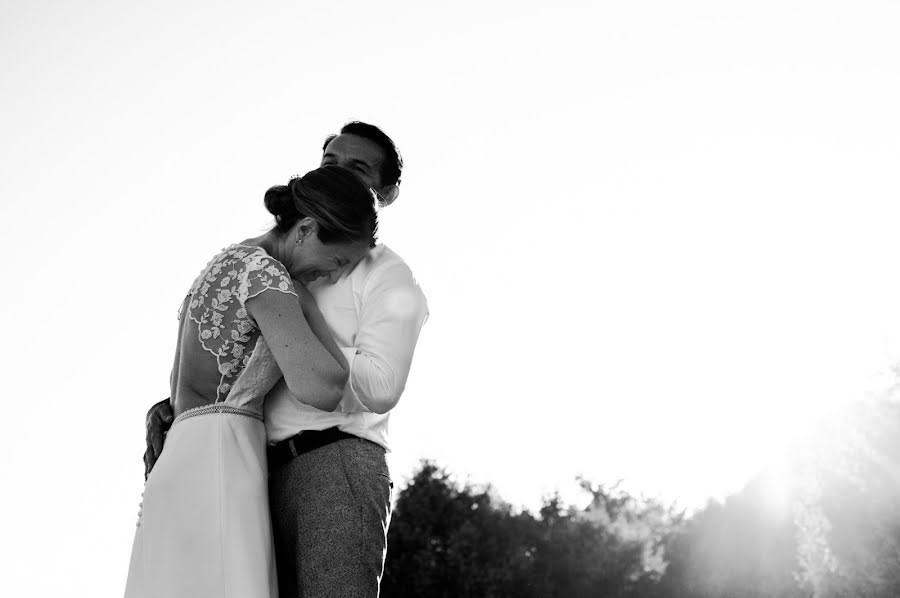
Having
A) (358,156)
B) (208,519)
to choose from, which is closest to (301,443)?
(208,519)

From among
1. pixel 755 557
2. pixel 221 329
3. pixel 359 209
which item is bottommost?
pixel 221 329

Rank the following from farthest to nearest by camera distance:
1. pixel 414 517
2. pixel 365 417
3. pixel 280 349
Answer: pixel 414 517, pixel 365 417, pixel 280 349

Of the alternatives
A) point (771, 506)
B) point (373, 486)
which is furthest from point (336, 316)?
point (771, 506)

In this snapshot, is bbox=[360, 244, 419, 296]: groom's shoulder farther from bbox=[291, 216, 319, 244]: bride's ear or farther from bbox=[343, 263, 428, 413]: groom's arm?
bbox=[291, 216, 319, 244]: bride's ear

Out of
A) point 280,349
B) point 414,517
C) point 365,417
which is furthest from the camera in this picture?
point 414,517

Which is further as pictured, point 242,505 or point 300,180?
point 300,180

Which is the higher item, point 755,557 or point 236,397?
point 755,557

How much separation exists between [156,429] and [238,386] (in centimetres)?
46

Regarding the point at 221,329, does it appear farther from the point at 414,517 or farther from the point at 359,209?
the point at 414,517

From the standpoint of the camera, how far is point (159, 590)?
368 cm

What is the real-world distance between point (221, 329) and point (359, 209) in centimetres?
69

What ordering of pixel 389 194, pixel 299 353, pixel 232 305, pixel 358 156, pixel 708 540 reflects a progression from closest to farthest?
pixel 299 353
pixel 232 305
pixel 358 156
pixel 389 194
pixel 708 540

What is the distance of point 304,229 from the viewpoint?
13.3ft

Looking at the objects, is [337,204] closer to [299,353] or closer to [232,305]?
[232,305]
